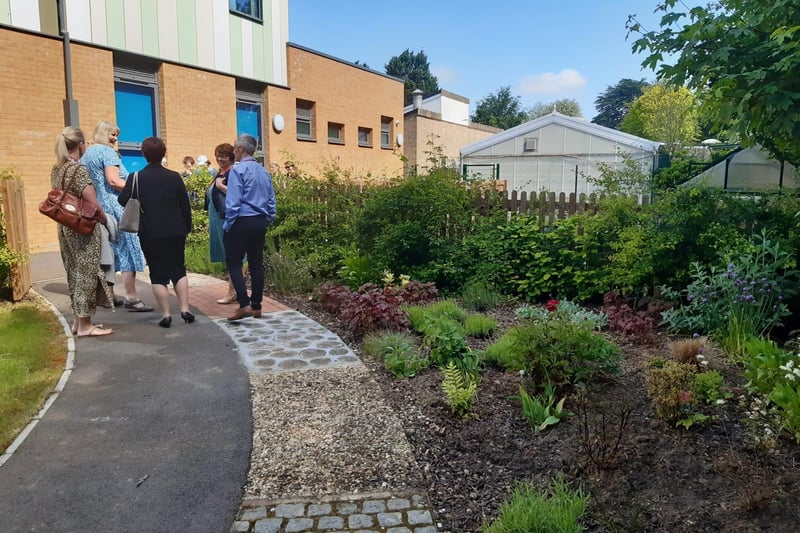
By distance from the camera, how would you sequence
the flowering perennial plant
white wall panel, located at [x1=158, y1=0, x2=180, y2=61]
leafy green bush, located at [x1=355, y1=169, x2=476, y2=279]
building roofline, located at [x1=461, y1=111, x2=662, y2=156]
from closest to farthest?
the flowering perennial plant
leafy green bush, located at [x1=355, y1=169, x2=476, y2=279]
white wall panel, located at [x1=158, y1=0, x2=180, y2=61]
building roofline, located at [x1=461, y1=111, x2=662, y2=156]

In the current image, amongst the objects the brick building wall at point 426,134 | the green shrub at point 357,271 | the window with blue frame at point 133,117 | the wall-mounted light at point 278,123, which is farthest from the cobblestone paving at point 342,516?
the brick building wall at point 426,134

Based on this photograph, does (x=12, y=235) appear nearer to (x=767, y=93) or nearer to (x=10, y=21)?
(x=10, y=21)

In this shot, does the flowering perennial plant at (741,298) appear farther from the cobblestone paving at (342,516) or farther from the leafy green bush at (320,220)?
the leafy green bush at (320,220)

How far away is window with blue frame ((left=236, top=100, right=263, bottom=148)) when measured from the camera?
51.7 feet

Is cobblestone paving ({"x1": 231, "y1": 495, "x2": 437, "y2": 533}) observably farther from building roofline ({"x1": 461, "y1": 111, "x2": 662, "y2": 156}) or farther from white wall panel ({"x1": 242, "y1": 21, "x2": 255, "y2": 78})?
building roofline ({"x1": 461, "y1": 111, "x2": 662, "y2": 156})

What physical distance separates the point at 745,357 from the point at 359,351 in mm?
3176

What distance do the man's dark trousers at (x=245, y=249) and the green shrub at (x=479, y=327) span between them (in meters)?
2.31

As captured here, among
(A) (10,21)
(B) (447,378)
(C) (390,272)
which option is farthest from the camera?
(A) (10,21)

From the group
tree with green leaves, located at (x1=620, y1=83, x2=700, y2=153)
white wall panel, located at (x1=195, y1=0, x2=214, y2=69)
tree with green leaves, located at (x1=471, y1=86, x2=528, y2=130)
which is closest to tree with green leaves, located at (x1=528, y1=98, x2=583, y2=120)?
tree with green leaves, located at (x1=471, y1=86, x2=528, y2=130)

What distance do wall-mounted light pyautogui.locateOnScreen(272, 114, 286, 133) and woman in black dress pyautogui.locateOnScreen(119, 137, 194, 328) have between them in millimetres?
11247

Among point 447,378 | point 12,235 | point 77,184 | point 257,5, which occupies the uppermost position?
point 257,5

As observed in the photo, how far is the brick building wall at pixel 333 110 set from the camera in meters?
17.1

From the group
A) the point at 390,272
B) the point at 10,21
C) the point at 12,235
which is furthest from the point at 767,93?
the point at 10,21

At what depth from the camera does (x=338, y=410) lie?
13.5 feet
